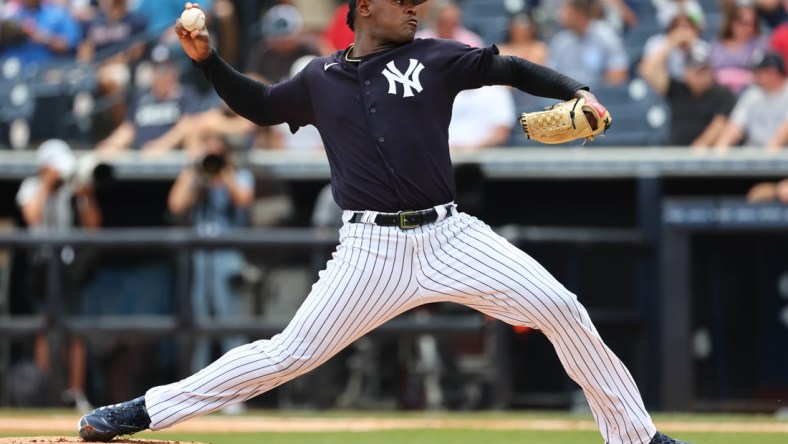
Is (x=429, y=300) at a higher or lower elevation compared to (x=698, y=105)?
lower

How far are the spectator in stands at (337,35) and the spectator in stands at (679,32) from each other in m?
2.32

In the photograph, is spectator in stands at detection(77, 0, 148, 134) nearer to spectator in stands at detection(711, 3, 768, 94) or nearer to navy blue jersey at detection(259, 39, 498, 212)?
spectator in stands at detection(711, 3, 768, 94)

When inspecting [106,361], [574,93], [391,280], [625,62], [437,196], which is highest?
[625,62]

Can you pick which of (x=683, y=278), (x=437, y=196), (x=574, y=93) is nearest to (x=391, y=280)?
(x=437, y=196)

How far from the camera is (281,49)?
34.1 feet

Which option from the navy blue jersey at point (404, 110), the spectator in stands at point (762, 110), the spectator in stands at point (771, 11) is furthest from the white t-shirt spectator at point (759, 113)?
the navy blue jersey at point (404, 110)

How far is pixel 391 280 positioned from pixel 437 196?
33 centimetres

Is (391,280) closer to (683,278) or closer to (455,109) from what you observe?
(683,278)

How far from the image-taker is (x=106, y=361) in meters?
9.02

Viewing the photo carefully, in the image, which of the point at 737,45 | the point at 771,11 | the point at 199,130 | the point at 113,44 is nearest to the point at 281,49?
the point at 199,130

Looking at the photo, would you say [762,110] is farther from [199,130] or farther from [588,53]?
[199,130]

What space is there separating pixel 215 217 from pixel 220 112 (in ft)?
3.98

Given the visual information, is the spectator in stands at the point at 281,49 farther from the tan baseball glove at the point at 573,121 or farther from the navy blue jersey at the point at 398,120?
the tan baseball glove at the point at 573,121

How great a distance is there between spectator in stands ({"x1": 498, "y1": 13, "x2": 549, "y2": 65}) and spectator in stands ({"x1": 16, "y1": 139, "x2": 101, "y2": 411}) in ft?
10.8
